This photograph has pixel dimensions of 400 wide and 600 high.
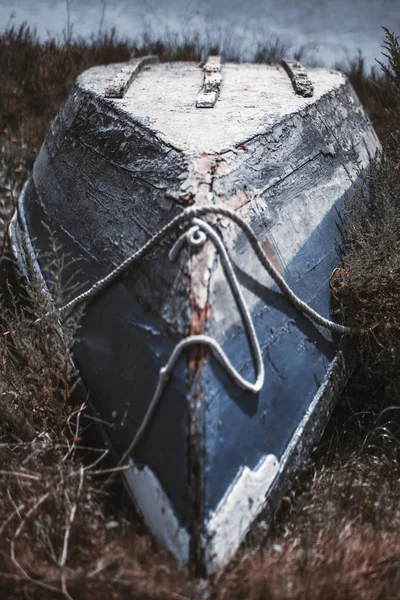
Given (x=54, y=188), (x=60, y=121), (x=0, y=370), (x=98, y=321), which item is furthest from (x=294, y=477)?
(x=60, y=121)

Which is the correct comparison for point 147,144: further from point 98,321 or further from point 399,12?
point 399,12

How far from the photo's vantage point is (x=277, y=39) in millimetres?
6938

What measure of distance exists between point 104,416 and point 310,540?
897 millimetres

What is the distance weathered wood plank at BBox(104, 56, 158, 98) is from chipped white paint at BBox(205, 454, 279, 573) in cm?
195

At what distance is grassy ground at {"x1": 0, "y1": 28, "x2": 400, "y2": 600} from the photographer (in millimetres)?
1922

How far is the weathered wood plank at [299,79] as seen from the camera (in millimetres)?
3287

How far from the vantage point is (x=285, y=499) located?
7.64 ft

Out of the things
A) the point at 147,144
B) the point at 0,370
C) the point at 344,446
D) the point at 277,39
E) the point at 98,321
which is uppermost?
the point at 277,39

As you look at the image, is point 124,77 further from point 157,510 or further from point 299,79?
point 157,510

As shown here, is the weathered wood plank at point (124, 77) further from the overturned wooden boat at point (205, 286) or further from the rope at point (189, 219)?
the rope at point (189, 219)

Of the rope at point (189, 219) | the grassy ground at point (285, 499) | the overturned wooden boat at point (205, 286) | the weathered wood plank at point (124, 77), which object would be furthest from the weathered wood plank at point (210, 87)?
the rope at point (189, 219)

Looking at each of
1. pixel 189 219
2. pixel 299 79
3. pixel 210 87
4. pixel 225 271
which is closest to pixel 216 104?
pixel 210 87

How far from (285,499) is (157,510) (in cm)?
49

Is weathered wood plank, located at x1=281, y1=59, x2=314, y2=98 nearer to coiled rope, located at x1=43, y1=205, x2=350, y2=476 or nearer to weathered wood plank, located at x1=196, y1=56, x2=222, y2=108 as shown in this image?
weathered wood plank, located at x1=196, y1=56, x2=222, y2=108
